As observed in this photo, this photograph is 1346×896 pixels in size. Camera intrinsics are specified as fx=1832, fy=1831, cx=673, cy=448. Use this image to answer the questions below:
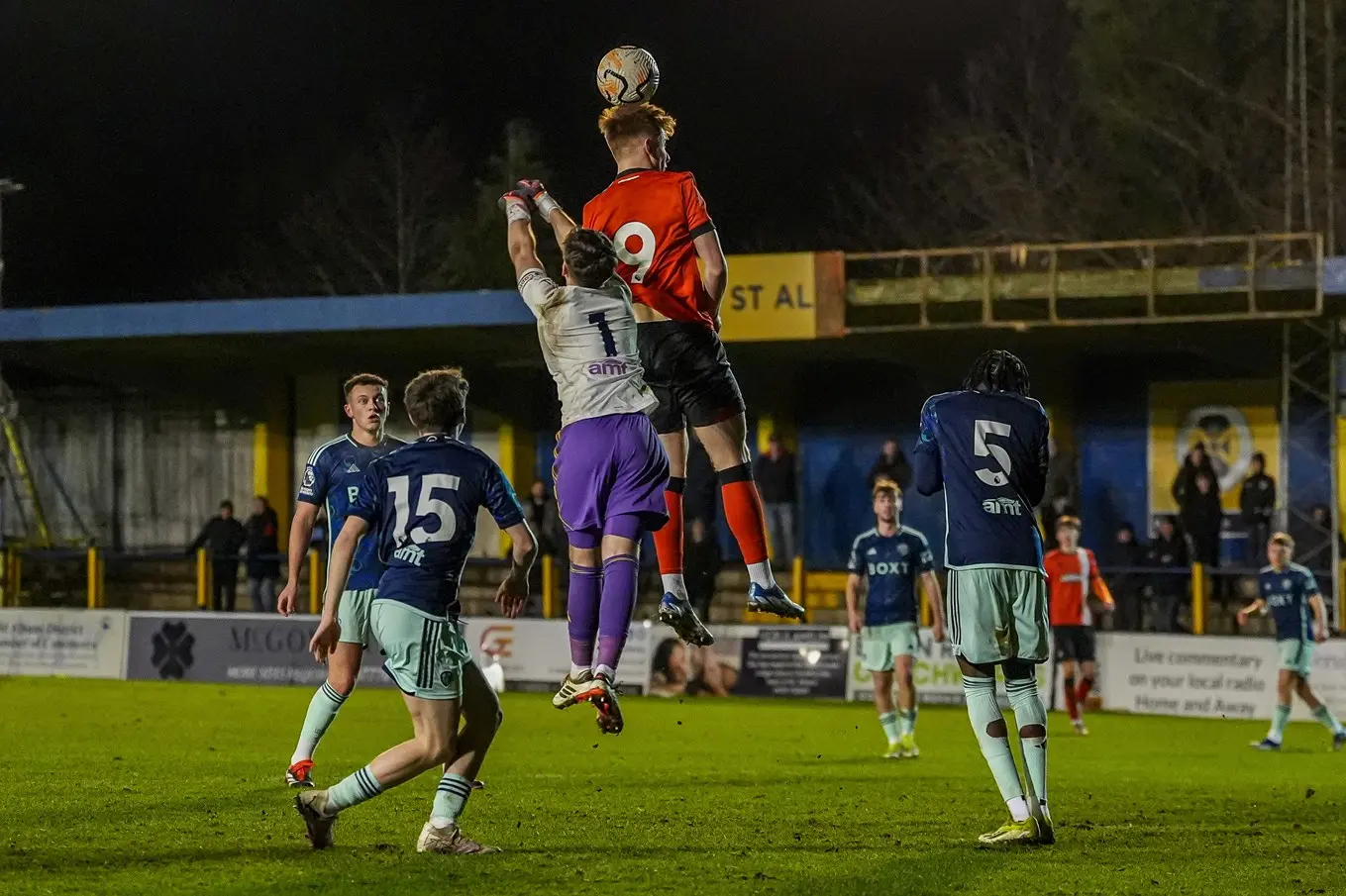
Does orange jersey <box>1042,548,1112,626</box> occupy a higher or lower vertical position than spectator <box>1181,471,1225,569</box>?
lower

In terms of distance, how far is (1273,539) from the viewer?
59.3ft

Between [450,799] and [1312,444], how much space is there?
21.5 metres

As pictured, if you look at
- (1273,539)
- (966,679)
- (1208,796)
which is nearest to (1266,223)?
(1273,539)

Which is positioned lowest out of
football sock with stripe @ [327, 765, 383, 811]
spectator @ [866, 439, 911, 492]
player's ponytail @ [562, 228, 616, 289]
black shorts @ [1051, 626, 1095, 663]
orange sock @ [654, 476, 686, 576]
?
black shorts @ [1051, 626, 1095, 663]

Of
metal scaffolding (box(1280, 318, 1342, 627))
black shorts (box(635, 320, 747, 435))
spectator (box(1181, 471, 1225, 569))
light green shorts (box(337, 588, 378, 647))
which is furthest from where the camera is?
spectator (box(1181, 471, 1225, 569))

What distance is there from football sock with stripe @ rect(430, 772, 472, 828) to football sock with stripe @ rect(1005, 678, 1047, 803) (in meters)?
2.80

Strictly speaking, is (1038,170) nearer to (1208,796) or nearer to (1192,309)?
(1192,309)

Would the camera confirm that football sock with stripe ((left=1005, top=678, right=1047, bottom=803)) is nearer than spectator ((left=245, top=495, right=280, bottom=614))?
Yes

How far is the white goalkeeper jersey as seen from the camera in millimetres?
7508

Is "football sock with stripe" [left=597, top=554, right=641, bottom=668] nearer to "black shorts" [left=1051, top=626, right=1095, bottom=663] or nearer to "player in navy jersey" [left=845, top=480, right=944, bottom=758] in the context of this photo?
"player in navy jersey" [left=845, top=480, right=944, bottom=758]

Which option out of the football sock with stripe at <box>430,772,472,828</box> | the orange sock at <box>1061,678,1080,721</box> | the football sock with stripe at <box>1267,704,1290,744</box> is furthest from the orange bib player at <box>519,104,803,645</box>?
the orange sock at <box>1061,678,1080,721</box>

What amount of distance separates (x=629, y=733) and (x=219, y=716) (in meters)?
4.16

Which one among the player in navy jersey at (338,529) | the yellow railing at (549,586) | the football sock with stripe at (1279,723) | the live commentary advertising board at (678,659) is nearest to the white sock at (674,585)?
the player in navy jersey at (338,529)

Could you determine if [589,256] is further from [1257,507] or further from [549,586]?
[1257,507]
